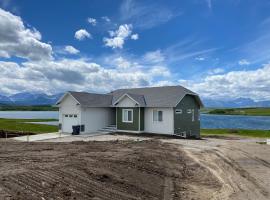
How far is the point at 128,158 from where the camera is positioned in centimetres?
1249

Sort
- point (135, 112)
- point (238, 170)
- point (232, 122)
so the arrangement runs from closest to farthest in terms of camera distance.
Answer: point (238, 170) < point (135, 112) < point (232, 122)

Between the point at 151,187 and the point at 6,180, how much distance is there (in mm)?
4416

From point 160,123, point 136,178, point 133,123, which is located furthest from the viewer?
point 133,123

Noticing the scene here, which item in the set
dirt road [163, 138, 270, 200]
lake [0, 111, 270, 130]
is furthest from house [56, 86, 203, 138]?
lake [0, 111, 270, 130]

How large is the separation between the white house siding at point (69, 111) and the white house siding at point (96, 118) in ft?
2.14

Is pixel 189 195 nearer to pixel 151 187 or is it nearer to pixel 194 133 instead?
pixel 151 187

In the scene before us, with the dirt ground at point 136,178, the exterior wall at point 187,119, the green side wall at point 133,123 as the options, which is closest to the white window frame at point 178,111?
the exterior wall at point 187,119

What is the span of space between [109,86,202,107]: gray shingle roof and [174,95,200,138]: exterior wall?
26.0 inches

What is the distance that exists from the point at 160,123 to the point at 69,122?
871cm

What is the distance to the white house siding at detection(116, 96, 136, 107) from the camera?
87.5 ft

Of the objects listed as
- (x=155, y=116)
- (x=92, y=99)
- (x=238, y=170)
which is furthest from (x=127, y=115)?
(x=238, y=170)

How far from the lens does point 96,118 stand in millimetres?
27641

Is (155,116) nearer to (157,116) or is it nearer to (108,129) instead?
(157,116)

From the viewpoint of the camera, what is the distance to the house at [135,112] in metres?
25.8
